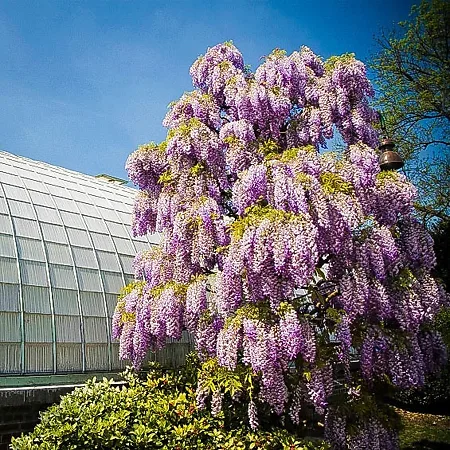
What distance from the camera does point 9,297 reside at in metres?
8.01

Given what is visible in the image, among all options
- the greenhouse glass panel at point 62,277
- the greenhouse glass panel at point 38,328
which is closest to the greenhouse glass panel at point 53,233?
the greenhouse glass panel at point 62,277

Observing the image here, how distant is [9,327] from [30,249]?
4.91 feet

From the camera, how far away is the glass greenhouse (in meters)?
8.02

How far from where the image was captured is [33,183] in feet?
34.2

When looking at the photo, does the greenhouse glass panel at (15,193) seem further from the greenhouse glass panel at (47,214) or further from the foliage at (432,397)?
the foliage at (432,397)

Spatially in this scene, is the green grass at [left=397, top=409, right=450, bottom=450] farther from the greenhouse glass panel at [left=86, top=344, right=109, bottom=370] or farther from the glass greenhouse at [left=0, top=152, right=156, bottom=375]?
the glass greenhouse at [left=0, top=152, right=156, bottom=375]

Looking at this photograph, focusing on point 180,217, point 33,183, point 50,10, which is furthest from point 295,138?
point 33,183

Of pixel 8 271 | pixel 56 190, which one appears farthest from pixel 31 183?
pixel 8 271

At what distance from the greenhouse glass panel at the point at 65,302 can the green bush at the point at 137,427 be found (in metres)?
1.48

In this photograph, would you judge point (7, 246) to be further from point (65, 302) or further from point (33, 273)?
point (65, 302)

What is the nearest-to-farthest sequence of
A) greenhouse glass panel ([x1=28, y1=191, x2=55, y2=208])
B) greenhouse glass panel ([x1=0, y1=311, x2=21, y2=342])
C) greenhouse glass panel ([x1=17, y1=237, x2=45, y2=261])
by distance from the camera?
1. greenhouse glass panel ([x1=0, y1=311, x2=21, y2=342])
2. greenhouse glass panel ([x1=17, y1=237, x2=45, y2=261])
3. greenhouse glass panel ([x1=28, y1=191, x2=55, y2=208])

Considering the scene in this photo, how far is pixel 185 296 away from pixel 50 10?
5.04m

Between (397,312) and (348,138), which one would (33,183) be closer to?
(348,138)

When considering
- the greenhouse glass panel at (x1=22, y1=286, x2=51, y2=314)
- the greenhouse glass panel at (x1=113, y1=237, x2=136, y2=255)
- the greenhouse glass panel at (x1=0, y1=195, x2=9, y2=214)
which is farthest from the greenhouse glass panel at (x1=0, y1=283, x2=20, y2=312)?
the greenhouse glass panel at (x1=113, y1=237, x2=136, y2=255)
